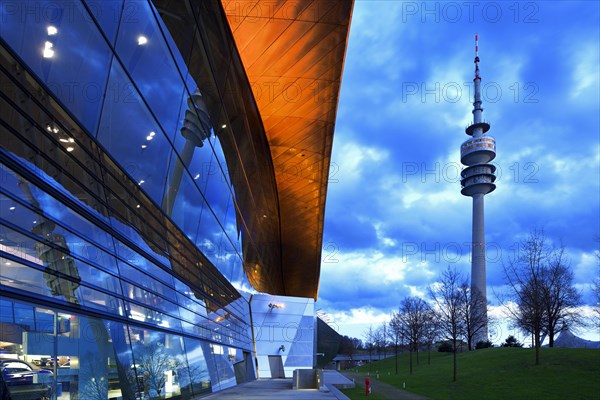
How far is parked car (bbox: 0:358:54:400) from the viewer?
15.5 feet

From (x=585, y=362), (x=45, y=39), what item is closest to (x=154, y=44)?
(x=45, y=39)

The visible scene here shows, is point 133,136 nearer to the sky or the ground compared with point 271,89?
nearer to the ground

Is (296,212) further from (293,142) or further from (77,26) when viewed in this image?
(77,26)

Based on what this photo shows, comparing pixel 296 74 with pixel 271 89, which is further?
pixel 271 89

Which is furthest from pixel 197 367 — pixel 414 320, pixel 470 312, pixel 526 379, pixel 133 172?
pixel 414 320

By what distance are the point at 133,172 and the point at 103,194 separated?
123 centimetres

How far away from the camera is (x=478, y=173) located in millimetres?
103750

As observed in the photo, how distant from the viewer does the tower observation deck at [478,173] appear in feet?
317

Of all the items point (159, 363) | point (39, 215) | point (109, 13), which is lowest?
point (159, 363)

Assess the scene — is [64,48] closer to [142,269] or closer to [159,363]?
[142,269]

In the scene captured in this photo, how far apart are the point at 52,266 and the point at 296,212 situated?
102 feet

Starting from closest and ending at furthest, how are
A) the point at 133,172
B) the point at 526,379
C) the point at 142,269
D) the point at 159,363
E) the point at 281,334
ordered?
the point at 133,172 < the point at 142,269 < the point at 159,363 < the point at 526,379 < the point at 281,334

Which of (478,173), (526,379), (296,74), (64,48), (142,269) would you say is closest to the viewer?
(64,48)

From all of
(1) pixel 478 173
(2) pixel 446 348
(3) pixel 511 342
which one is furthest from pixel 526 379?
(1) pixel 478 173
